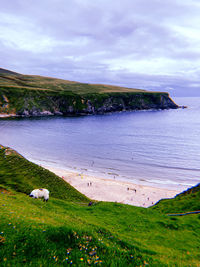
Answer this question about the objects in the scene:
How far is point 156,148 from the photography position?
88.2 m

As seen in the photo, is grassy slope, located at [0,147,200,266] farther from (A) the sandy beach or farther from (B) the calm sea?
(B) the calm sea

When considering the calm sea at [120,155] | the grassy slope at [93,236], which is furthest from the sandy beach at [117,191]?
the grassy slope at [93,236]

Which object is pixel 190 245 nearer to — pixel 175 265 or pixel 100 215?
pixel 175 265

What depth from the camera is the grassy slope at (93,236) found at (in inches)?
281

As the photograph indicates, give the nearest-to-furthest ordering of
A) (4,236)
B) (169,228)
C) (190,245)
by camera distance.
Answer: (4,236)
(190,245)
(169,228)

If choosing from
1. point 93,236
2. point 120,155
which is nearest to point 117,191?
point 120,155

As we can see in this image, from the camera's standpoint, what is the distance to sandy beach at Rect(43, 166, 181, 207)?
44.8m

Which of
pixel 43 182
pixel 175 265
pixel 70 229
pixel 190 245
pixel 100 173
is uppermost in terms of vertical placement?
pixel 70 229

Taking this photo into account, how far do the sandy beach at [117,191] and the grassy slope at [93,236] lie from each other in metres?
21.1

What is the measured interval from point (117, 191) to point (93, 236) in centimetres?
4200

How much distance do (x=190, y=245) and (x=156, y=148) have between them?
77105mm

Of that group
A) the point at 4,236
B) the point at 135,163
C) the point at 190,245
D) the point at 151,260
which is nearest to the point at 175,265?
the point at 151,260

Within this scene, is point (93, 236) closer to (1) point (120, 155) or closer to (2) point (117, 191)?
(2) point (117, 191)

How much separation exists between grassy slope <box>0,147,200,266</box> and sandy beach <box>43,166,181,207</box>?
69.2 ft
